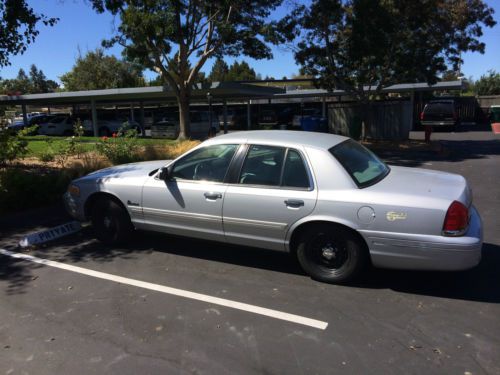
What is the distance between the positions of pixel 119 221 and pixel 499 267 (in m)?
4.45

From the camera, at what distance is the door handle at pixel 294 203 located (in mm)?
4270

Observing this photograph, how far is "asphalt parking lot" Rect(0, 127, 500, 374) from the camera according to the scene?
311cm

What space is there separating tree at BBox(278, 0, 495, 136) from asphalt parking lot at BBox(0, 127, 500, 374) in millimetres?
12944

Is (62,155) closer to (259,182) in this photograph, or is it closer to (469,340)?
(259,182)

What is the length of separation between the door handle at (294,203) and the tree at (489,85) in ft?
199

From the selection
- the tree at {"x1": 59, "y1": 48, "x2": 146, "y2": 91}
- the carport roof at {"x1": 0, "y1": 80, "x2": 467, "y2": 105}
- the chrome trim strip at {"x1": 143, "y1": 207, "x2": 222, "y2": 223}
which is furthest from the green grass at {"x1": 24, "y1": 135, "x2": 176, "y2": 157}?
the tree at {"x1": 59, "y1": 48, "x2": 146, "y2": 91}

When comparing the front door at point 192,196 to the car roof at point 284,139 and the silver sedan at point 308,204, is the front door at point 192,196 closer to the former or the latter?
the silver sedan at point 308,204

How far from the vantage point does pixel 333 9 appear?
17.4 metres

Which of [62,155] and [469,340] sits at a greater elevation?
[62,155]

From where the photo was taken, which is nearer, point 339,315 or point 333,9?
point 339,315

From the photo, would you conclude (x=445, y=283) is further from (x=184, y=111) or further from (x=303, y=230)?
(x=184, y=111)

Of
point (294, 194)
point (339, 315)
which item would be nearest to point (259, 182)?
point (294, 194)

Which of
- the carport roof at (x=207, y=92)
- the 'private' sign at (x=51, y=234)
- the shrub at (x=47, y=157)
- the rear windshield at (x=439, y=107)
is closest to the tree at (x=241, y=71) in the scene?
the carport roof at (x=207, y=92)

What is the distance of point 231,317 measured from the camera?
375 cm
